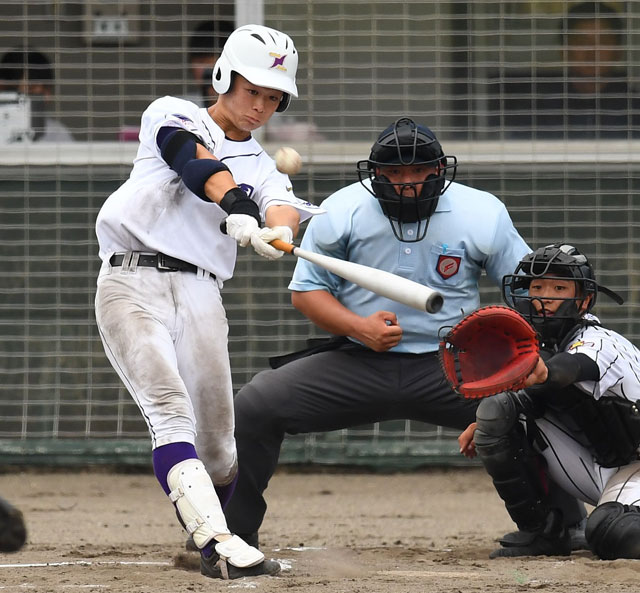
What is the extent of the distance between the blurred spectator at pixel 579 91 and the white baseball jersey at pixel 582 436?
317cm

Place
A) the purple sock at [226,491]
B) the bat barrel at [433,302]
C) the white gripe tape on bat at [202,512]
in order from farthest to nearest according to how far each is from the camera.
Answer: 1. the purple sock at [226,491]
2. the white gripe tape on bat at [202,512]
3. the bat barrel at [433,302]

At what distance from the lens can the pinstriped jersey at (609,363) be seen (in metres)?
4.21

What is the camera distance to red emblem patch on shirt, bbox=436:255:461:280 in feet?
15.9

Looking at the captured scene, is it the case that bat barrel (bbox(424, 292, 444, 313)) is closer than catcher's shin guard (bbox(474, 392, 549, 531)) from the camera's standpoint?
Yes

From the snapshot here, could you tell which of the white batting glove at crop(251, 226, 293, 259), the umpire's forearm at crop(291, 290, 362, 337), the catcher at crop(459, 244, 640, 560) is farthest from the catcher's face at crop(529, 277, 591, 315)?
the white batting glove at crop(251, 226, 293, 259)

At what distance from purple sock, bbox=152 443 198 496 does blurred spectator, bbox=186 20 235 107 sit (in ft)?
12.8

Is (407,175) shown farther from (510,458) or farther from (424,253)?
(510,458)

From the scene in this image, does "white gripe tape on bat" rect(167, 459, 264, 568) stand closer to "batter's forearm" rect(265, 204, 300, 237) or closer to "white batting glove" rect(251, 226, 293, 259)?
"white batting glove" rect(251, 226, 293, 259)

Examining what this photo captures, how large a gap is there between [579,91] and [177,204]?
12.9ft

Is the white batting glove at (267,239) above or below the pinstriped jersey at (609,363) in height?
above

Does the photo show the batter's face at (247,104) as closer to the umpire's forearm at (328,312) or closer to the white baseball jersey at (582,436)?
the umpire's forearm at (328,312)

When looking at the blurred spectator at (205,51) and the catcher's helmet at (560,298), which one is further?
the blurred spectator at (205,51)

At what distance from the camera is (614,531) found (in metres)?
4.17

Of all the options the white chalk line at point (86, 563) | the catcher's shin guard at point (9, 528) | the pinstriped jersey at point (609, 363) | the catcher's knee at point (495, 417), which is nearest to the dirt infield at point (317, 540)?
the white chalk line at point (86, 563)
